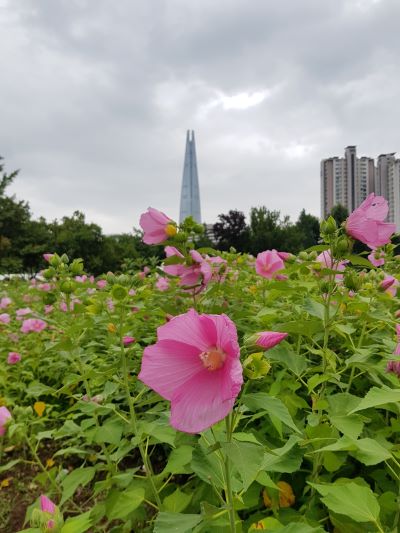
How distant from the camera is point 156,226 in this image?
1364mm

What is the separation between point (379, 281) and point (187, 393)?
1.21 m

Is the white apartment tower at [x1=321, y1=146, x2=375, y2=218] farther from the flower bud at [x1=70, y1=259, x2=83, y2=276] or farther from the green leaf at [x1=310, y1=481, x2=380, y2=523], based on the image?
the green leaf at [x1=310, y1=481, x2=380, y2=523]

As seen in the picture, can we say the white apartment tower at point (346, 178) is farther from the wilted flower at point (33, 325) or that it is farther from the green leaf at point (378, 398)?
the green leaf at point (378, 398)

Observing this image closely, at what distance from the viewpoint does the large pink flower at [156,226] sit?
1.35m

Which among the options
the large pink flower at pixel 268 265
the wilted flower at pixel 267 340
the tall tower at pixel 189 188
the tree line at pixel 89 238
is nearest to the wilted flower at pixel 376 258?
the large pink flower at pixel 268 265

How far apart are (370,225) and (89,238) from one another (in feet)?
80.3

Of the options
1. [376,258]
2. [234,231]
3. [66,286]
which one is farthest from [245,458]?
[234,231]

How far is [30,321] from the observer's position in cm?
299

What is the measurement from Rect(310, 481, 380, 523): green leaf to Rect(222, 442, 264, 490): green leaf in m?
0.29

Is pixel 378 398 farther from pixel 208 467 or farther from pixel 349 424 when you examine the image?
pixel 208 467

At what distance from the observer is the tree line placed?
24.2m

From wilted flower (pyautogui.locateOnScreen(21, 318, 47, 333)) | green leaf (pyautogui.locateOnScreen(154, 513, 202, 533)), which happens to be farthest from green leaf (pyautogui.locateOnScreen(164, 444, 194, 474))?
wilted flower (pyautogui.locateOnScreen(21, 318, 47, 333))

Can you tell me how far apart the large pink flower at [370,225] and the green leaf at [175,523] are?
2.37 ft

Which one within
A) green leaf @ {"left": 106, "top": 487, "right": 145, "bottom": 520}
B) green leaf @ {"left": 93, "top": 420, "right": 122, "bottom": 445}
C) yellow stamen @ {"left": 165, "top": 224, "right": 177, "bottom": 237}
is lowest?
green leaf @ {"left": 106, "top": 487, "right": 145, "bottom": 520}
